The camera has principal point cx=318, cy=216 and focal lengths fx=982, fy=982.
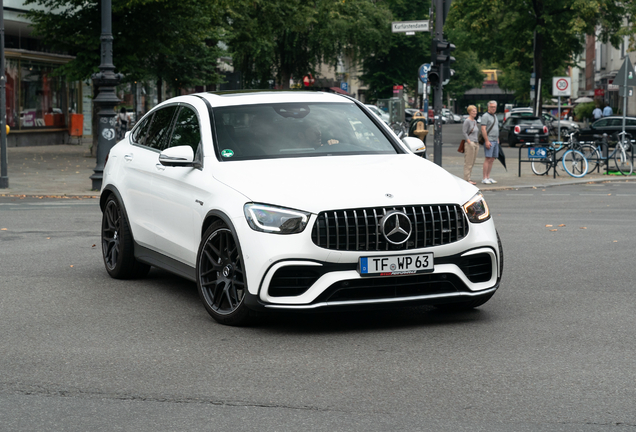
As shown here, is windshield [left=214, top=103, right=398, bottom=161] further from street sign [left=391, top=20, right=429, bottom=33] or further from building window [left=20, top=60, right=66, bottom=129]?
building window [left=20, top=60, right=66, bottom=129]

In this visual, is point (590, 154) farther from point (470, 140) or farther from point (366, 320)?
point (366, 320)

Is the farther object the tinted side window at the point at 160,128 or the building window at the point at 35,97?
the building window at the point at 35,97

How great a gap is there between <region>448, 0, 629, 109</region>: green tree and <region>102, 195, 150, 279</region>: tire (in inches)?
1483

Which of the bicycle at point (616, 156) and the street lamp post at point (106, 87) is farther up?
the street lamp post at point (106, 87)

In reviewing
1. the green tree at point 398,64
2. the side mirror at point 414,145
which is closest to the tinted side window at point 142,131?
the side mirror at point 414,145

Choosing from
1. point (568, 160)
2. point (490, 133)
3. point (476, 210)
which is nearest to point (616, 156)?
point (568, 160)

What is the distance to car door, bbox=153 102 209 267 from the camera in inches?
274

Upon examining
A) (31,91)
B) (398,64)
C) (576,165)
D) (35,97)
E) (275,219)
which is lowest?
(576,165)

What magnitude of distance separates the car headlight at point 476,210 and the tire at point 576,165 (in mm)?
17736

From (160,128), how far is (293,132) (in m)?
1.45

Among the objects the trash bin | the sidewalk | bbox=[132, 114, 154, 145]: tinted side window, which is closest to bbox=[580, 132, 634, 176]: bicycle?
the sidewalk

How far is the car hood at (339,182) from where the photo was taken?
611 cm

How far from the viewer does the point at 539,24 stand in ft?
152

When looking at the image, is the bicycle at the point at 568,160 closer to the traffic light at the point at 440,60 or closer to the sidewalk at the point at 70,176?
the sidewalk at the point at 70,176
